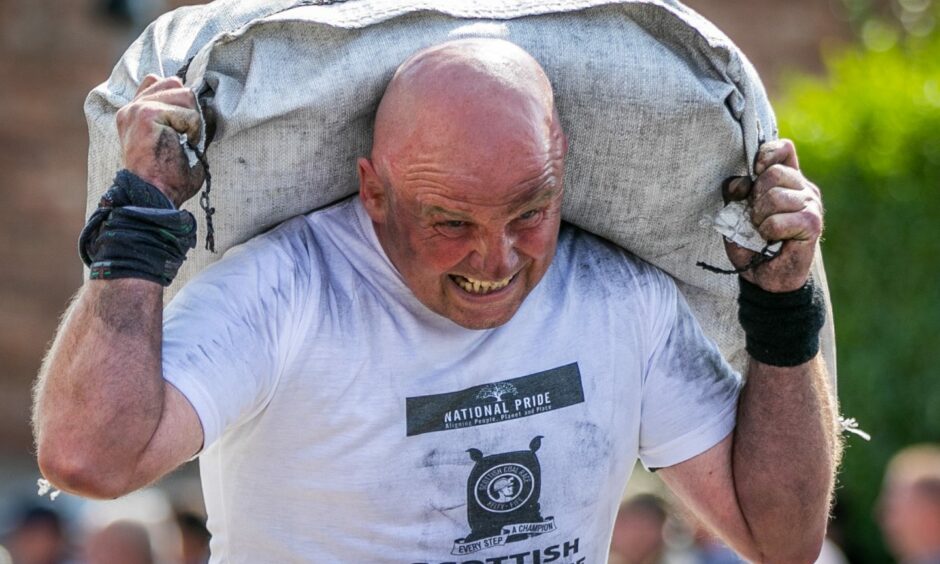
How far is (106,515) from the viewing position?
690 cm

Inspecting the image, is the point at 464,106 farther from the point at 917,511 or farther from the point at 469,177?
the point at 917,511

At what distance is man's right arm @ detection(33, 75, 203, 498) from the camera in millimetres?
2545

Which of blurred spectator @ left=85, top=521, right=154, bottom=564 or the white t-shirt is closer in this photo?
the white t-shirt

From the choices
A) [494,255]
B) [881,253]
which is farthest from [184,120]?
[881,253]

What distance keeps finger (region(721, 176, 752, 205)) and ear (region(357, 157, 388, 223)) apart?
2.59ft

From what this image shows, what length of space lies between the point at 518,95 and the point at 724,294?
0.91 meters

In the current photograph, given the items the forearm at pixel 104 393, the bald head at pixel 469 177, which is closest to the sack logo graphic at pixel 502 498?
the bald head at pixel 469 177

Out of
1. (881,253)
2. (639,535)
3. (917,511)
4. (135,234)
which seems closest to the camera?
(135,234)

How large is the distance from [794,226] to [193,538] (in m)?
5.04

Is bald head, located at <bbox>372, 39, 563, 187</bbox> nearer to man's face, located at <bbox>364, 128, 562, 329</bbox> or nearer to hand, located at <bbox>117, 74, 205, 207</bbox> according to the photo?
man's face, located at <bbox>364, 128, 562, 329</bbox>

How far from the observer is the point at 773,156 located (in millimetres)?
3100

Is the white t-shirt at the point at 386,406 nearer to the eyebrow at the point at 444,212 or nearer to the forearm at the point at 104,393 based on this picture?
the forearm at the point at 104,393

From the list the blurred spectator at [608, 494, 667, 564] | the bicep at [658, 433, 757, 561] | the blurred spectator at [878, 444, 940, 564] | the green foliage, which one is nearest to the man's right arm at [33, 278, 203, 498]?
the bicep at [658, 433, 757, 561]

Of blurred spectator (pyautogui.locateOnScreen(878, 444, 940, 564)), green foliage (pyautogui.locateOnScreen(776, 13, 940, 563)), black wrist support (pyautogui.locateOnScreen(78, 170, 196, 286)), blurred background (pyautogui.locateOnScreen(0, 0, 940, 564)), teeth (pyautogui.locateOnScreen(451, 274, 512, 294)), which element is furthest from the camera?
green foliage (pyautogui.locateOnScreen(776, 13, 940, 563))
